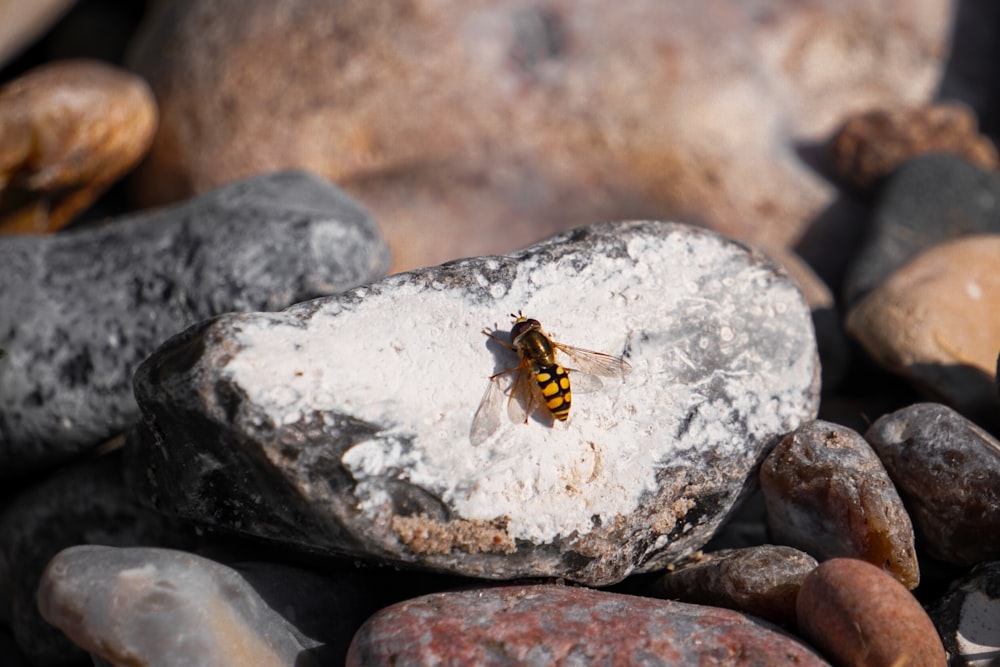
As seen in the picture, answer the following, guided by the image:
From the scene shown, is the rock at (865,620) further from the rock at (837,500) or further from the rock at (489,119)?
the rock at (489,119)

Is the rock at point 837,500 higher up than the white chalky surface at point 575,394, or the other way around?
the white chalky surface at point 575,394

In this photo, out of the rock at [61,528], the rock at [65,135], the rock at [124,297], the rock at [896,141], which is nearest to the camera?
the rock at [61,528]

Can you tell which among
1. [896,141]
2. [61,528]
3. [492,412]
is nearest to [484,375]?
[492,412]

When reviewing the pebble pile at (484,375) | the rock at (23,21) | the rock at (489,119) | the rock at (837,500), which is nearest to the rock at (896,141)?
the pebble pile at (484,375)

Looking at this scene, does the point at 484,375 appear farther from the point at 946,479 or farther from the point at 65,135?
the point at 65,135

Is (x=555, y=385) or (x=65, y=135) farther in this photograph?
(x=65, y=135)

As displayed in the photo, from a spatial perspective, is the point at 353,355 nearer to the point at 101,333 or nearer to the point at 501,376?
the point at 501,376
